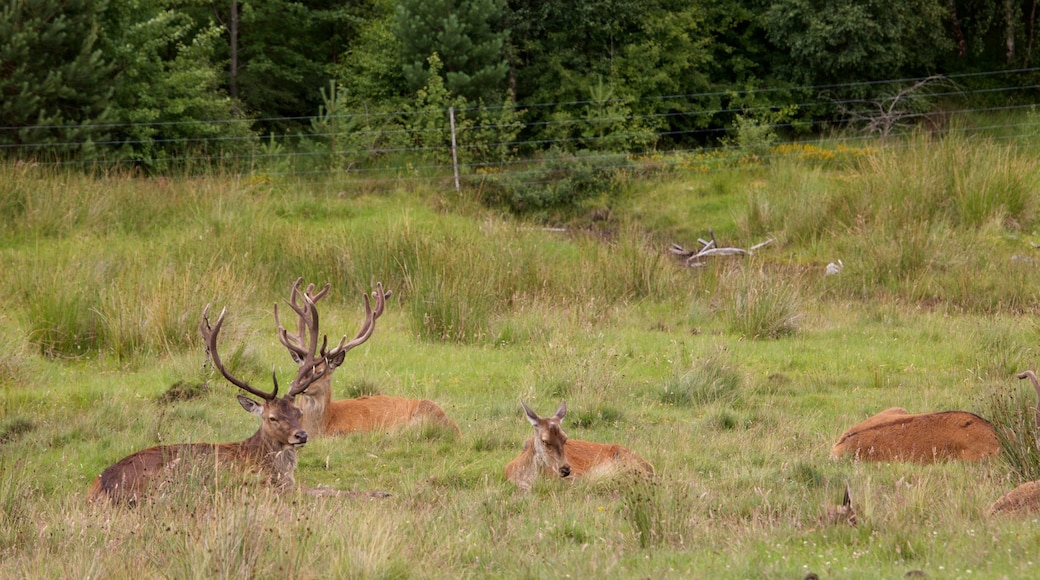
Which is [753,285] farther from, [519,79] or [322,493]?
[519,79]

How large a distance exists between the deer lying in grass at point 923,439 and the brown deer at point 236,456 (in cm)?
339

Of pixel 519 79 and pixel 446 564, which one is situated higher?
pixel 519 79

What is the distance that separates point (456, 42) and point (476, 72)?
31.1 inches

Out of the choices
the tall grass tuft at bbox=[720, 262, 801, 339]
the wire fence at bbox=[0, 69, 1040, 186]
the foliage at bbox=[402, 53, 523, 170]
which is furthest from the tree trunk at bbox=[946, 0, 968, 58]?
the tall grass tuft at bbox=[720, 262, 801, 339]

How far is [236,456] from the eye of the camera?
24.5 feet

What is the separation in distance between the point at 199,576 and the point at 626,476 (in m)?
2.56

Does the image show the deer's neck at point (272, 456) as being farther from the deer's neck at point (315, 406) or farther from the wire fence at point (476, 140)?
the wire fence at point (476, 140)

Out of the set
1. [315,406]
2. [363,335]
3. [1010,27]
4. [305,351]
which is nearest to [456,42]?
[1010,27]

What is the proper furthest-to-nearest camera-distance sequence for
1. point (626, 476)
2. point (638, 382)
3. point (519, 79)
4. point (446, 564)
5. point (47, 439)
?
point (519, 79) < point (638, 382) < point (47, 439) < point (626, 476) < point (446, 564)

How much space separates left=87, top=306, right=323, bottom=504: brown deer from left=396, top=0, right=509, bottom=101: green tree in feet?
Answer: 63.8

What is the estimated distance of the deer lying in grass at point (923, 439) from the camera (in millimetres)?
7398

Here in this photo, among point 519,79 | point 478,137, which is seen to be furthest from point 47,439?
point 519,79

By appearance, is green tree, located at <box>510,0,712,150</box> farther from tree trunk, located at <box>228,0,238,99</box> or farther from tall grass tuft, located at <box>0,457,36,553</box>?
tall grass tuft, located at <box>0,457,36,553</box>

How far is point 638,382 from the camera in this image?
10.3 m
